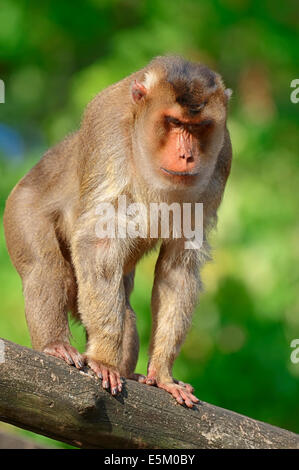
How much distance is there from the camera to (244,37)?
49.2ft

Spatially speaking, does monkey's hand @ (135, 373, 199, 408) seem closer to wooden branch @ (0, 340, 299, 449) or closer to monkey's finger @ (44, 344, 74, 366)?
wooden branch @ (0, 340, 299, 449)

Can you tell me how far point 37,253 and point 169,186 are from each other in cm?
139

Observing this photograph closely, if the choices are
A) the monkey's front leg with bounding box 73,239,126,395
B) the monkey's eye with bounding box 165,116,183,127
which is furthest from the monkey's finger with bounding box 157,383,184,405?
the monkey's eye with bounding box 165,116,183,127

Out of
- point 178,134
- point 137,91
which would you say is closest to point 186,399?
point 178,134

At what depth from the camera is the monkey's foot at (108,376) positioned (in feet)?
20.4

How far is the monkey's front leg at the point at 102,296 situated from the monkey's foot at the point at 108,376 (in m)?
0.28

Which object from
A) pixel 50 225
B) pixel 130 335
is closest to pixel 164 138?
pixel 50 225

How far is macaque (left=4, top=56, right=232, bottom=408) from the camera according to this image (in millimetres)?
6707

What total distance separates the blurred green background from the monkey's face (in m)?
3.39

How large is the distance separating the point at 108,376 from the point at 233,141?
731cm

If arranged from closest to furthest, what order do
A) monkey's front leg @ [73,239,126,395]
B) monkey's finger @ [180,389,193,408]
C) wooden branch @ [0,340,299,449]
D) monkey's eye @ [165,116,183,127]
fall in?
wooden branch @ [0,340,299,449], monkey's finger @ [180,389,193,408], monkey's eye @ [165,116,183,127], monkey's front leg @ [73,239,126,395]

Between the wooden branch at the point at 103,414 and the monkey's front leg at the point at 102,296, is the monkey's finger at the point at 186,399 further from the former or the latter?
the monkey's front leg at the point at 102,296
